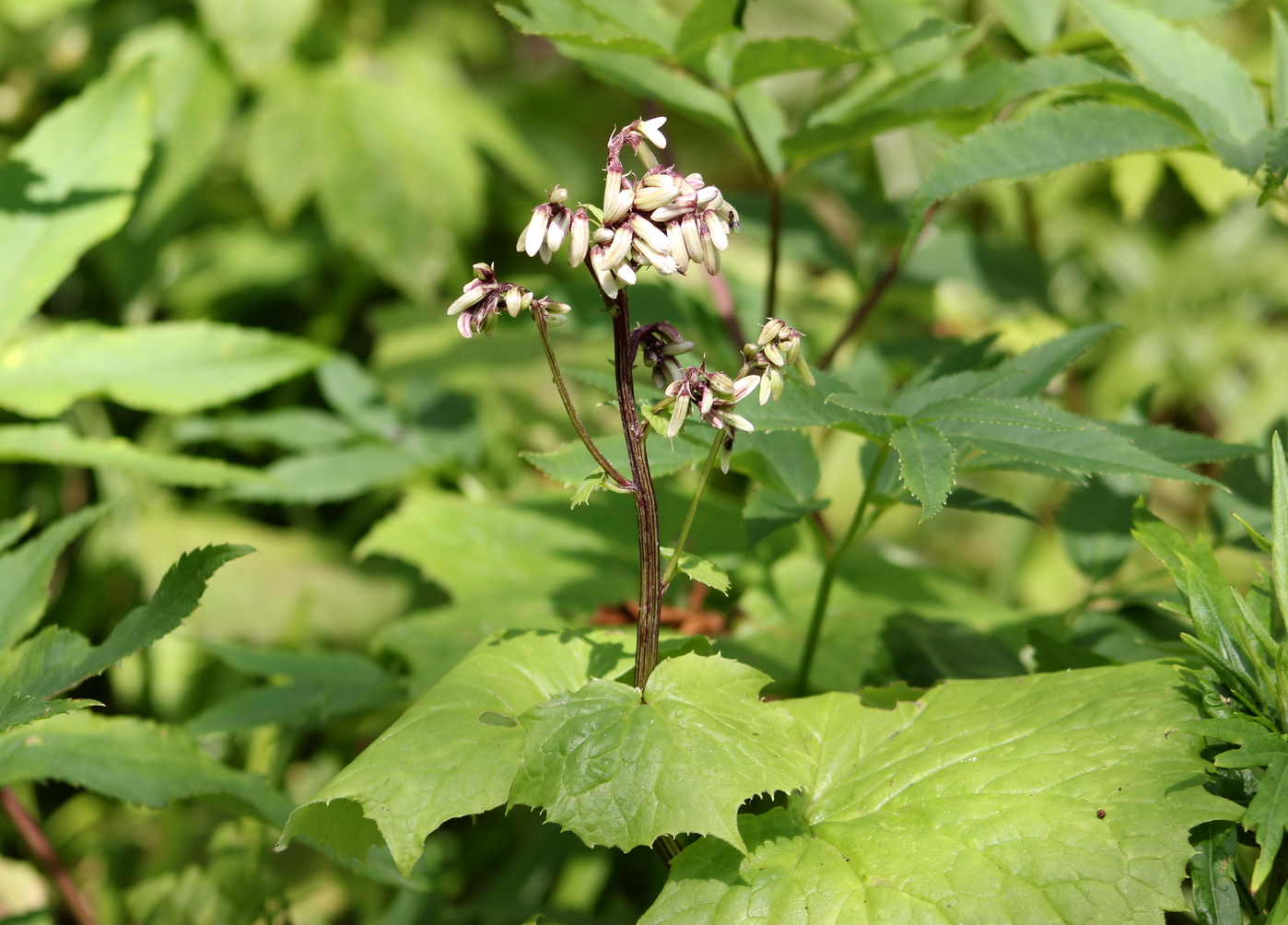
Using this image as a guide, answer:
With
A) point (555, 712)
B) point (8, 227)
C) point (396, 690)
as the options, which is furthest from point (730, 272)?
point (555, 712)

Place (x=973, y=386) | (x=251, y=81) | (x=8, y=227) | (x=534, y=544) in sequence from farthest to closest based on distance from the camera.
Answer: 1. (x=251, y=81)
2. (x=534, y=544)
3. (x=8, y=227)
4. (x=973, y=386)

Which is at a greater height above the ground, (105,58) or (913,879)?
(105,58)

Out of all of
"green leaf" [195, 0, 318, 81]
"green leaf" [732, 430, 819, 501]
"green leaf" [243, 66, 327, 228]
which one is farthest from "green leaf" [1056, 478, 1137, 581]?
"green leaf" [195, 0, 318, 81]

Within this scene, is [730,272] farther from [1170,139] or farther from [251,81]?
[251,81]

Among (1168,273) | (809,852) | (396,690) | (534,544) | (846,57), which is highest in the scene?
(846,57)

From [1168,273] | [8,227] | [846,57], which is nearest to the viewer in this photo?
[846,57]

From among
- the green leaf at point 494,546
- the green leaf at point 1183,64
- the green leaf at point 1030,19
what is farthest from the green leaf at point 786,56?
the green leaf at point 494,546

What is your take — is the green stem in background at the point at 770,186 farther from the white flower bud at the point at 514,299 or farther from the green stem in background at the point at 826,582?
the white flower bud at the point at 514,299
